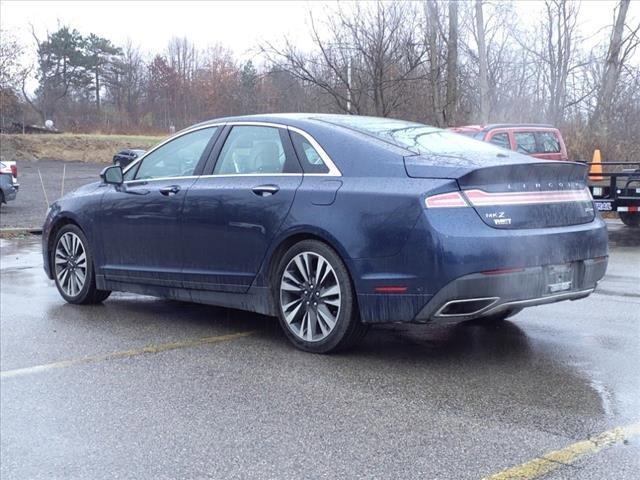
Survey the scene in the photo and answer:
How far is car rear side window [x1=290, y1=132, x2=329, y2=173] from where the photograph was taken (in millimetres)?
5461

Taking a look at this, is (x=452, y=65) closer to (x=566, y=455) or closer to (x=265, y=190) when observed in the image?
(x=265, y=190)

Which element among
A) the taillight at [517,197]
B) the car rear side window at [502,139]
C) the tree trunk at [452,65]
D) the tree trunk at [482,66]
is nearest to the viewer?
the taillight at [517,197]

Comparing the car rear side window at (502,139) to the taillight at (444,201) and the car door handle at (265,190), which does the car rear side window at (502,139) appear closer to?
the car door handle at (265,190)

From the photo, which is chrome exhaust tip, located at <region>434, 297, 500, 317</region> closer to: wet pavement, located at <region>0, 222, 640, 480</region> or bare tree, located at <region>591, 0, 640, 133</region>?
wet pavement, located at <region>0, 222, 640, 480</region>

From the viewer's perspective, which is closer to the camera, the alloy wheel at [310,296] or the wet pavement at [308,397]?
Result: the wet pavement at [308,397]

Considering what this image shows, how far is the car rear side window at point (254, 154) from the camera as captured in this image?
5.75 m

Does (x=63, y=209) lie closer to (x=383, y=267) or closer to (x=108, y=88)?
(x=383, y=267)

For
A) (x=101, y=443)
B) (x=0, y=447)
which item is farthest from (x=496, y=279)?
(x=0, y=447)

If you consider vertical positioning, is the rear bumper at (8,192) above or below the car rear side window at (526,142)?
below

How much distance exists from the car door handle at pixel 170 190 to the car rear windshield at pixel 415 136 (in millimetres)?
1315

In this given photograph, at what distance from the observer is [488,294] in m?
4.77

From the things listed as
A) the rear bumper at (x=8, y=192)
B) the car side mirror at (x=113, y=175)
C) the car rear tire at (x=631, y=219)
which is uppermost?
the car side mirror at (x=113, y=175)

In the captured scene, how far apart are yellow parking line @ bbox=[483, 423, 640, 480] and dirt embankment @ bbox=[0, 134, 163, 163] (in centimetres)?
4020

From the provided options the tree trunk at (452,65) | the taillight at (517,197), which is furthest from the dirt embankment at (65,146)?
the taillight at (517,197)
